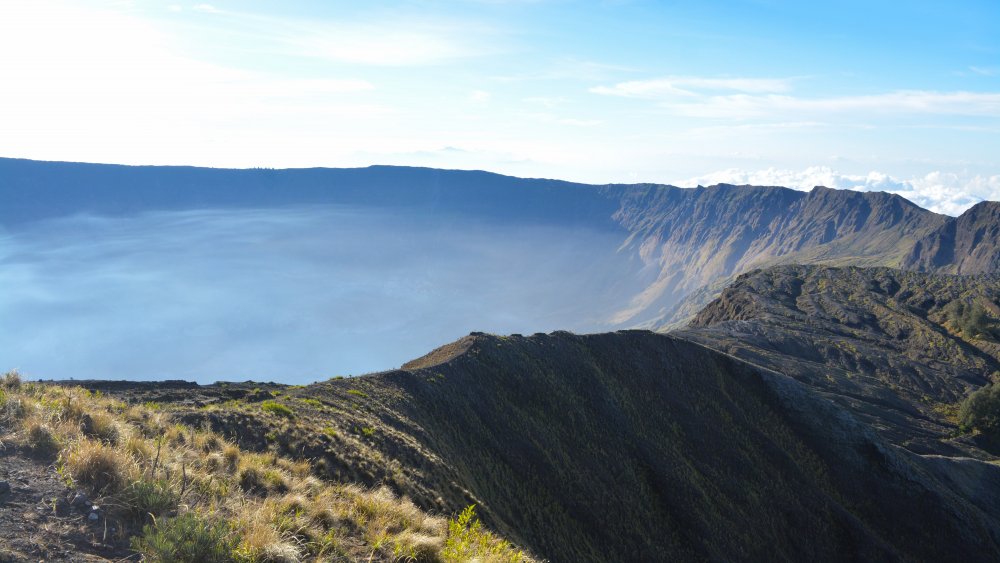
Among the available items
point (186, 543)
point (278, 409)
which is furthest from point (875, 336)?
point (186, 543)

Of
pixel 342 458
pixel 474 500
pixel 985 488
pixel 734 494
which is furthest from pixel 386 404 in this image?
pixel 985 488

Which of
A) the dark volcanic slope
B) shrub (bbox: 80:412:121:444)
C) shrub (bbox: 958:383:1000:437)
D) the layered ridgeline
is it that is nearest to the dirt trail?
shrub (bbox: 80:412:121:444)

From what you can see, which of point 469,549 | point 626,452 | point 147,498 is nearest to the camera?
point 147,498

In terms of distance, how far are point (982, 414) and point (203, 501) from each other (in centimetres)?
10637

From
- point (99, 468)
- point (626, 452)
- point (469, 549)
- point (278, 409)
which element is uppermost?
point (99, 468)

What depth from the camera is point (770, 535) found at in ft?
142

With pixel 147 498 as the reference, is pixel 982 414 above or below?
below

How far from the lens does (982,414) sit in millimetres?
85812

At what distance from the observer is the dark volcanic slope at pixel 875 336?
3428 inches

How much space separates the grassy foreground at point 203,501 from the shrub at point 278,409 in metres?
8.48

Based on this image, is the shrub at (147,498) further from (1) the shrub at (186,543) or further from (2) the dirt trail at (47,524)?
(1) the shrub at (186,543)

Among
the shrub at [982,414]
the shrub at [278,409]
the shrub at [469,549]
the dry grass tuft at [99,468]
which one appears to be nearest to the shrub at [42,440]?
the dry grass tuft at [99,468]

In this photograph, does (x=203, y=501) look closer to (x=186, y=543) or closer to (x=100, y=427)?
(x=186, y=543)

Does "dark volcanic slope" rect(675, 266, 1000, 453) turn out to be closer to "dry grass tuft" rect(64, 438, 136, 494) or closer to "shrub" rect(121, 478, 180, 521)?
"shrub" rect(121, 478, 180, 521)
